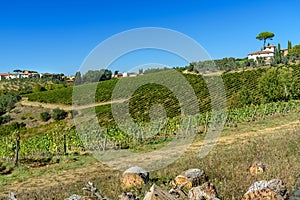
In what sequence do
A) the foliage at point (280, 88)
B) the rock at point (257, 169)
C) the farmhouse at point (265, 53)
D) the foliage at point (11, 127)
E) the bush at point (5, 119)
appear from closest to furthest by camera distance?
the rock at point (257, 169) → the foliage at point (280, 88) → the foliage at point (11, 127) → the bush at point (5, 119) → the farmhouse at point (265, 53)

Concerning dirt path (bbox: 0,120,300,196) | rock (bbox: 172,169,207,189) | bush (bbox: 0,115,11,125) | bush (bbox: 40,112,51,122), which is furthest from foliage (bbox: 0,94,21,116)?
rock (bbox: 172,169,207,189)

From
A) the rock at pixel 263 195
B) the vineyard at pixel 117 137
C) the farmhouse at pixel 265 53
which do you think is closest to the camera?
the rock at pixel 263 195

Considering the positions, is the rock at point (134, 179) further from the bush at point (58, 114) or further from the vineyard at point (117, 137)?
the bush at point (58, 114)

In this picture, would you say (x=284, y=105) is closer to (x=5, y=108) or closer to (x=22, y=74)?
(x=5, y=108)

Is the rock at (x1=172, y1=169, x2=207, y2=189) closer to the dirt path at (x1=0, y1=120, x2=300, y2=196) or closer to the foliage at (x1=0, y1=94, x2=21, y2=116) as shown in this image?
the dirt path at (x1=0, y1=120, x2=300, y2=196)

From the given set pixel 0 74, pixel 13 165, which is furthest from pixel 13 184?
pixel 0 74

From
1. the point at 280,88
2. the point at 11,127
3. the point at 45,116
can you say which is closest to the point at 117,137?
the point at 280,88

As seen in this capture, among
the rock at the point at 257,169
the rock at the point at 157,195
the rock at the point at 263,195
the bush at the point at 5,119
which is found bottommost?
the bush at the point at 5,119

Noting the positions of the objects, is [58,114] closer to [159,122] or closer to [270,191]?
[159,122]

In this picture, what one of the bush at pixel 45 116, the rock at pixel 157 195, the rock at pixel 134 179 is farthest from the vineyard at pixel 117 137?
the bush at pixel 45 116

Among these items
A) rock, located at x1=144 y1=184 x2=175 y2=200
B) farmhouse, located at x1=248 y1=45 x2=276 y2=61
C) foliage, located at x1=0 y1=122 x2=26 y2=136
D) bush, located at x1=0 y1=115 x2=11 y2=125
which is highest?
farmhouse, located at x1=248 y1=45 x2=276 y2=61

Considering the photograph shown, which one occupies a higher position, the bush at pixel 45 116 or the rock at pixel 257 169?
the rock at pixel 257 169

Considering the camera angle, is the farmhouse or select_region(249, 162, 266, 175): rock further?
the farmhouse

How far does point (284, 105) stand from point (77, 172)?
20151mm
